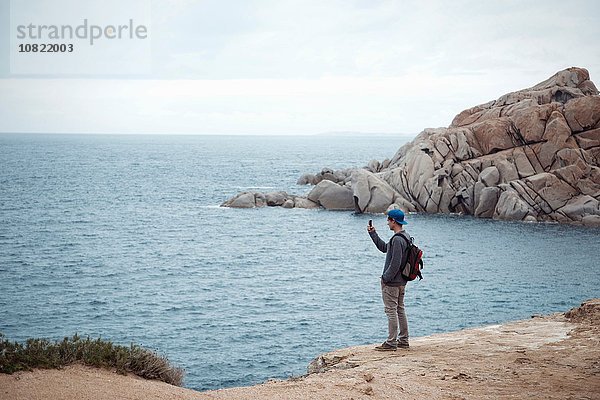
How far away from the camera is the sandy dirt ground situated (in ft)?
29.9

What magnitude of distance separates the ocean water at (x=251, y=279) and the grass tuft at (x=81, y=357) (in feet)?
44.5

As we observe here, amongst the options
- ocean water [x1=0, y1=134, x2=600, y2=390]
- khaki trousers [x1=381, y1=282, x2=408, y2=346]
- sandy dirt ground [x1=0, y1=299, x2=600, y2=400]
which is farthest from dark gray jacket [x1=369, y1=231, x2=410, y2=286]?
ocean water [x1=0, y1=134, x2=600, y2=390]

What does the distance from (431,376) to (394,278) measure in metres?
2.50

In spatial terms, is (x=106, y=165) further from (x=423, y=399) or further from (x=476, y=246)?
(x=423, y=399)

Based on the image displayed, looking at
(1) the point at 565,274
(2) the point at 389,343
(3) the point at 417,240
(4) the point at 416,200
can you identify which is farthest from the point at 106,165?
(2) the point at 389,343

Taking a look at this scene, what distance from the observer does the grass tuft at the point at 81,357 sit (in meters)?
9.53

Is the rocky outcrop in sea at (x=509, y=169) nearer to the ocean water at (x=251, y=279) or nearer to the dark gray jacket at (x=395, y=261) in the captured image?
the ocean water at (x=251, y=279)

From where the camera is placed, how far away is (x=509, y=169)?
2601 inches

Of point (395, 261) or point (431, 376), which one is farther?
point (395, 261)

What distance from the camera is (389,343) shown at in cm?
1341

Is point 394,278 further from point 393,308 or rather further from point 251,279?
point 251,279

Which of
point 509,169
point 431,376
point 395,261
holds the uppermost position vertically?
point 509,169

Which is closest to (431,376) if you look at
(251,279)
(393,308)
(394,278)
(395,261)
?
(393,308)

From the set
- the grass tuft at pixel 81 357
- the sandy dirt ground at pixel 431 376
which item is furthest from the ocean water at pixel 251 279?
the grass tuft at pixel 81 357
